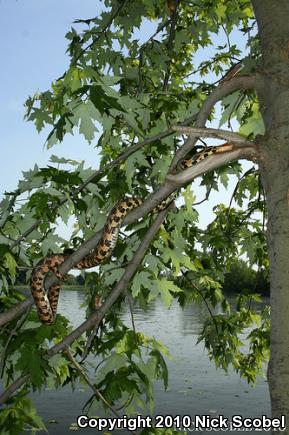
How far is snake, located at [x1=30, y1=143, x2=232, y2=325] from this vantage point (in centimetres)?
455

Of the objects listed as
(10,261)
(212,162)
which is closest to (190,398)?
(10,261)

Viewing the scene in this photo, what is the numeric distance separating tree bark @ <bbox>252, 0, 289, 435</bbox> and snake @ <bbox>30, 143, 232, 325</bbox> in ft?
2.64

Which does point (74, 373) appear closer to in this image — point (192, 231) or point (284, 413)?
point (192, 231)

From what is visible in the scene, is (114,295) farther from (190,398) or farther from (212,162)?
(190,398)

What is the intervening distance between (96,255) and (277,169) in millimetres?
2017

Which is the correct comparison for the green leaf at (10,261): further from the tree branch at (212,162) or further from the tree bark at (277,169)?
the tree bark at (277,169)

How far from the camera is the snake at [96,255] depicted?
455 centimetres

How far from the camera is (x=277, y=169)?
3.51 m

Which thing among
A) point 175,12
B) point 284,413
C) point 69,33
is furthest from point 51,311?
point 175,12

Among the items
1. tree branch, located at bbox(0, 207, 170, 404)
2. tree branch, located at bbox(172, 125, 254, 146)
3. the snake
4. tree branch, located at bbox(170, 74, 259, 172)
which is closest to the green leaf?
the snake

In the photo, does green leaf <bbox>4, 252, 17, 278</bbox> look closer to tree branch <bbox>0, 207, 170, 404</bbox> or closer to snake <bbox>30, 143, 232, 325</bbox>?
snake <bbox>30, 143, 232, 325</bbox>

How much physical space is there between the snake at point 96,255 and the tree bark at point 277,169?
2.64ft

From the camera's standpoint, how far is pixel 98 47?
6.66 meters

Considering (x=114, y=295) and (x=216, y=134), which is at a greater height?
(x=216, y=134)
